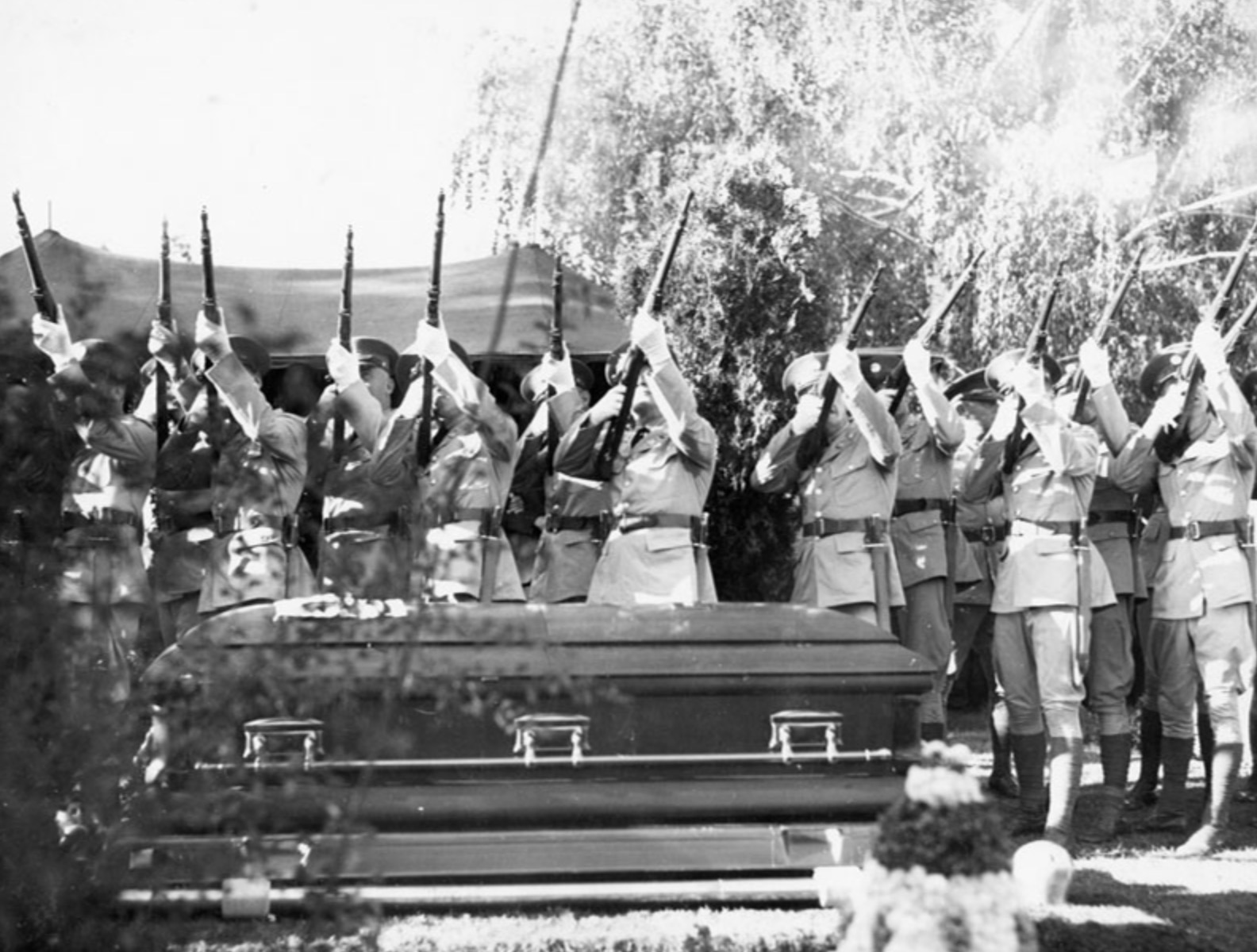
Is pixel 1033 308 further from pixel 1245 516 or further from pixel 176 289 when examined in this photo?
A: pixel 176 289

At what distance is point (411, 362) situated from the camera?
7957 mm

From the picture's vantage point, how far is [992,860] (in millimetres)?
3750

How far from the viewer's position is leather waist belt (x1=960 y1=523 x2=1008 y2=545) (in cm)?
860

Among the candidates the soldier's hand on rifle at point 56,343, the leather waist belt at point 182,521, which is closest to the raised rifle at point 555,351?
the leather waist belt at point 182,521

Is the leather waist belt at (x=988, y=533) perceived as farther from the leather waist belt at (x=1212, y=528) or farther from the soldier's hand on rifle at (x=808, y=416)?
the soldier's hand on rifle at (x=808, y=416)

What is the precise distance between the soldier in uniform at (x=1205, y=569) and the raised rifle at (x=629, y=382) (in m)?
2.05

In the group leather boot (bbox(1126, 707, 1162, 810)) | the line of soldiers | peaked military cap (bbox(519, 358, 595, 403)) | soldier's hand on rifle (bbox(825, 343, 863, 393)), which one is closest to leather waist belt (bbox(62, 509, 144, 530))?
the line of soldiers

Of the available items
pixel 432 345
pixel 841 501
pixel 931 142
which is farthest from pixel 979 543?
pixel 931 142

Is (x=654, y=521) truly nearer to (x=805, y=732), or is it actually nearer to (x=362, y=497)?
(x=805, y=732)

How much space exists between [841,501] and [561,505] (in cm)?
116

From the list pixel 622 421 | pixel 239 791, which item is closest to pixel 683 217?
pixel 622 421

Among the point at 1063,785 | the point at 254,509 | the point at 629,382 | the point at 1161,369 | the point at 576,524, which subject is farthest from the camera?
the point at 1161,369

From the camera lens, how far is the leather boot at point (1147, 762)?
849 centimetres

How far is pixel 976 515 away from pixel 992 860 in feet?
18.1
